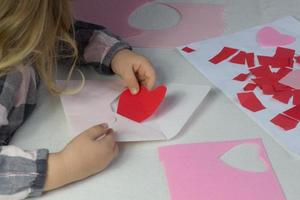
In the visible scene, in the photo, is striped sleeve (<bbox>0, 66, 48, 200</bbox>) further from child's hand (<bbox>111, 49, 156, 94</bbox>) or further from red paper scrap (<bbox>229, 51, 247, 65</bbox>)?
red paper scrap (<bbox>229, 51, 247, 65</bbox>)

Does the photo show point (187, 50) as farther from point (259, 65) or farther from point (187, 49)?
point (259, 65)

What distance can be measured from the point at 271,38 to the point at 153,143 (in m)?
0.33

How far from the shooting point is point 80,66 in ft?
2.63

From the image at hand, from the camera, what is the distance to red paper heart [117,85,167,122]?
0.67 m

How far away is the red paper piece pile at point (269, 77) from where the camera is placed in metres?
0.67

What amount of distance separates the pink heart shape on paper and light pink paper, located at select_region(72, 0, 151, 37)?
0.22 metres

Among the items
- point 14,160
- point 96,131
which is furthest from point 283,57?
point 14,160

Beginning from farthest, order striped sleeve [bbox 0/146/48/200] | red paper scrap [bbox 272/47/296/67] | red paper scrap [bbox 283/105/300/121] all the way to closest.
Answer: red paper scrap [bbox 272/47/296/67] → red paper scrap [bbox 283/105/300/121] → striped sleeve [bbox 0/146/48/200]

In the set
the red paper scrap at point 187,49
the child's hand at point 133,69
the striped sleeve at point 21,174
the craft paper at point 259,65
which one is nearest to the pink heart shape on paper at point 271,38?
the craft paper at point 259,65

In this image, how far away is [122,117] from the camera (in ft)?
2.20

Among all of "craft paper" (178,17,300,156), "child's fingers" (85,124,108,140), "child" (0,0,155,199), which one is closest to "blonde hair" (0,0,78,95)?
"child" (0,0,155,199)

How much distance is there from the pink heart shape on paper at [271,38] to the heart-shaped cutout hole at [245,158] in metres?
0.26

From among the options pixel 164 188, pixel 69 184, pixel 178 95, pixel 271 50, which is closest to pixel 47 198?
→ pixel 69 184

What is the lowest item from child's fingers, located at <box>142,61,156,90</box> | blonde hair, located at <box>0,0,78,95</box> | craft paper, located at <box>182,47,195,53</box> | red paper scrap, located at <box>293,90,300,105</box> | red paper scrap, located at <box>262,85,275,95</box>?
craft paper, located at <box>182,47,195,53</box>
